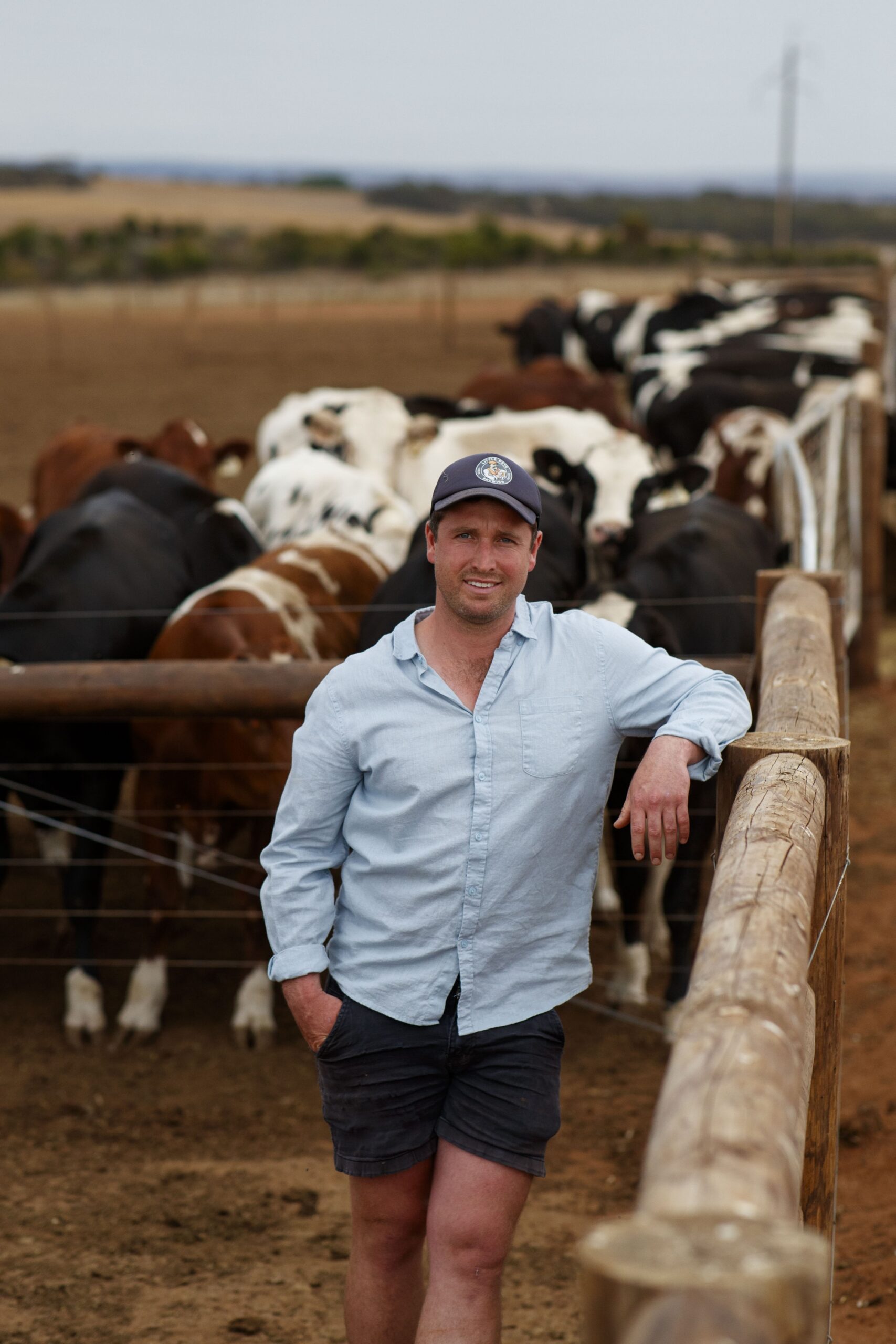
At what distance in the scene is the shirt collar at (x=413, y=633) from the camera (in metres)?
2.47

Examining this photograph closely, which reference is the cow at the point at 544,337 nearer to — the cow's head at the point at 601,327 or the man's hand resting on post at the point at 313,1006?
the cow's head at the point at 601,327

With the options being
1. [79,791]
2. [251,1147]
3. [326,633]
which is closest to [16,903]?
[79,791]

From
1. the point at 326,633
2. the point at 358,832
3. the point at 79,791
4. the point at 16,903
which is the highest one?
the point at 358,832

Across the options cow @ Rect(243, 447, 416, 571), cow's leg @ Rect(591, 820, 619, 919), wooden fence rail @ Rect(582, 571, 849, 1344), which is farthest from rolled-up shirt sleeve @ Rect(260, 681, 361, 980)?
cow @ Rect(243, 447, 416, 571)

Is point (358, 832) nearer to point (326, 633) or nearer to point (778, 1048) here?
point (778, 1048)

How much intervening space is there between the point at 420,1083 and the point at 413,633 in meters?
0.77

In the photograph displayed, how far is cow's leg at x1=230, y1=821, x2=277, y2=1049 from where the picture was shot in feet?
16.2

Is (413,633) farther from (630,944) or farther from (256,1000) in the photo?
(630,944)

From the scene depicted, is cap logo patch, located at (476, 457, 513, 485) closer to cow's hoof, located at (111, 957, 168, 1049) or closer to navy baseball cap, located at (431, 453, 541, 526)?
navy baseball cap, located at (431, 453, 541, 526)

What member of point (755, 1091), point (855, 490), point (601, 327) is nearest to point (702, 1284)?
point (755, 1091)

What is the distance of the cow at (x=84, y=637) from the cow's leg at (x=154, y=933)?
4.1 inches

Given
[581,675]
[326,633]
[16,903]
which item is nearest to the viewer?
[581,675]

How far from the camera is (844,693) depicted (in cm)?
402

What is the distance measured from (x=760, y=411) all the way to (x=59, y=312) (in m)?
34.1
